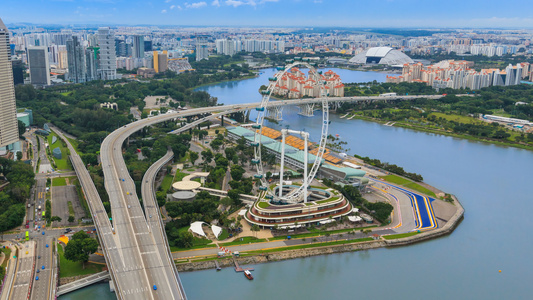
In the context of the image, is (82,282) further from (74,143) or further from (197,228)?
A: (74,143)

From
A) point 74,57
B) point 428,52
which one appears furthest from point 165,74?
point 428,52

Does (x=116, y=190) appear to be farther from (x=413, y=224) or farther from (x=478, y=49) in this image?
(x=478, y=49)

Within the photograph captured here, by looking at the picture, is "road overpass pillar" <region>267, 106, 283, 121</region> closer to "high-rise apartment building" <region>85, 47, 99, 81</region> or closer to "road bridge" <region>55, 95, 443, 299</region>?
"road bridge" <region>55, 95, 443, 299</region>

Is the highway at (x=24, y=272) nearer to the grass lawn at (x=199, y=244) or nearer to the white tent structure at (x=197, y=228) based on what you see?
the grass lawn at (x=199, y=244)

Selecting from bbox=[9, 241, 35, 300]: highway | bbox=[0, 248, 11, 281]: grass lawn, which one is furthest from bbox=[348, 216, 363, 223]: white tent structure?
bbox=[0, 248, 11, 281]: grass lawn

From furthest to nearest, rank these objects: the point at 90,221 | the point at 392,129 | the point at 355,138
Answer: the point at 392,129 < the point at 355,138 < the point at 90,221

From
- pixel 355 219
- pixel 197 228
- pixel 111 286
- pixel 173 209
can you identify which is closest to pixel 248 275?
pixel 197 228
